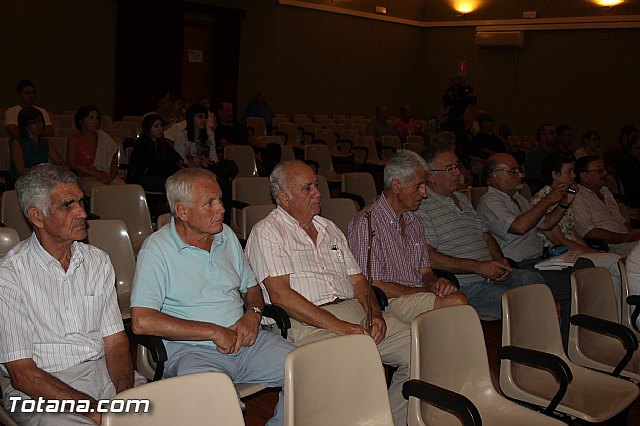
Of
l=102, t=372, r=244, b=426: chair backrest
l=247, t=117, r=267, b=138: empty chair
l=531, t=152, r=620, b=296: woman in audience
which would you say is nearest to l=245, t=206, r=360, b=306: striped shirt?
l=102, t=372, r=244, b=426: chair backrest

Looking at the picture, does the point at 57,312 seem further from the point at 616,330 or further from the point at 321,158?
the point at 321,158

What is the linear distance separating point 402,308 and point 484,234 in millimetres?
1090

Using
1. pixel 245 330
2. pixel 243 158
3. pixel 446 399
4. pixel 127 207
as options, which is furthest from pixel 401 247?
pixel 243 158

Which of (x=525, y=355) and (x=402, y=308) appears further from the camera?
(x=402, y=308)

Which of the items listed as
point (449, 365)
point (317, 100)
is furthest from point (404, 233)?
point (317, 100)

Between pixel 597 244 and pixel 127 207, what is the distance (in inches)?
129

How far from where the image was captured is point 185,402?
5.85 feet

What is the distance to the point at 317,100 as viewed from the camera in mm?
14586

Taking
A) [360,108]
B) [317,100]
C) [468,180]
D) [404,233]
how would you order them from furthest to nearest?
[360,108] < [317,100] < [468,180] < [404,233]

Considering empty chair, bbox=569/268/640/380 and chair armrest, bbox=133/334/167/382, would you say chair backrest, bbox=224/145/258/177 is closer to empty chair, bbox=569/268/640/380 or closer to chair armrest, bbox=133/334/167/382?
empty chair, bbox=569/268/640/380

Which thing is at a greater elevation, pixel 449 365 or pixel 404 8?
pixel 404 8

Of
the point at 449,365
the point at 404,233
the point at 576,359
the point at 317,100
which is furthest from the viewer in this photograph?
the point at 317,100

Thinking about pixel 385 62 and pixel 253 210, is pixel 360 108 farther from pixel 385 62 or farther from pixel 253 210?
pixel 253 210

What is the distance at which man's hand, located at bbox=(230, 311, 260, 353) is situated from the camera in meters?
2.70
